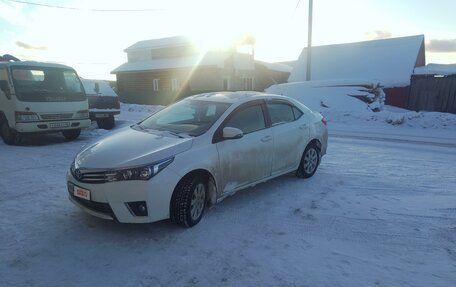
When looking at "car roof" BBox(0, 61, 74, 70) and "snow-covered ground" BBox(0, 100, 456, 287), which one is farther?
"car roof" BBox(0, 61, 74, 70)

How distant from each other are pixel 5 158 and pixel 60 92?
8.03 ft

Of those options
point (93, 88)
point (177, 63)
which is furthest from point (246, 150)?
point (177, 63)

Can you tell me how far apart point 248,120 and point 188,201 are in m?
1.61

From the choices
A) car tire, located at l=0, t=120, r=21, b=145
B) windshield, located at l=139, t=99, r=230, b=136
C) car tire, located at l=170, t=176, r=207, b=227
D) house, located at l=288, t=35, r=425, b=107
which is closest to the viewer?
car tire, located at l=170, t=176, r=207, b=227

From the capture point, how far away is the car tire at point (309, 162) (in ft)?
19.5

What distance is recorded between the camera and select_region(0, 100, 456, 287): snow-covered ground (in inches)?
122

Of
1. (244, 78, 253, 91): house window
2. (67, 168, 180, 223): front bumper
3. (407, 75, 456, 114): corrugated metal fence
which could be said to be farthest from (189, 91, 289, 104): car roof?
(244, 78, 253, 91): house window

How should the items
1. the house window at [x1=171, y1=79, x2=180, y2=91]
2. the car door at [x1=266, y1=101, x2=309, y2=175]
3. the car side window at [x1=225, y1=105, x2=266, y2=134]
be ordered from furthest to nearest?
the house window at [x1=171, y1=79, x2=180, y2=91]
the car door at [x1=266, y1=101, x2=309, y2=175]
the car side window at [x1=225, y1=105, x2=266, y2=134]

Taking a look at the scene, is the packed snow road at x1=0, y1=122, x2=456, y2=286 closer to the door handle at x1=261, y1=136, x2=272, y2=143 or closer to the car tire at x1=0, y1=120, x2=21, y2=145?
the door handle at x1=261, y1=136, x2=272, y2=143

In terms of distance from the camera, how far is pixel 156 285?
297 centimetres

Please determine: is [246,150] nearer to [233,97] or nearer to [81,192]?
[233,97]

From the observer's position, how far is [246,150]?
4617 mm

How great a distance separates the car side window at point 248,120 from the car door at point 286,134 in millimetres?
237

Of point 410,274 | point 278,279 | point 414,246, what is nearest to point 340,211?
point 414,246
